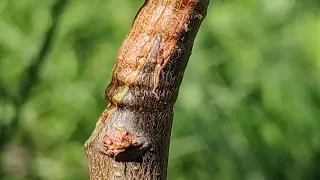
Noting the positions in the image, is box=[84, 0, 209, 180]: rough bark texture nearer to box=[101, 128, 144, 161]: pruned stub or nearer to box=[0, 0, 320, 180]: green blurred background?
box=[101, 128, 144, 161]: pruned stub

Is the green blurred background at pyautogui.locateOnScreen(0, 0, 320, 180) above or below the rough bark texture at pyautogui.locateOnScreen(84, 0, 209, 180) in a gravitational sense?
above

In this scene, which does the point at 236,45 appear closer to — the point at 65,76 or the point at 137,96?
the point at 65,76

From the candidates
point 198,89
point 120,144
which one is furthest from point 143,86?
point 198,89

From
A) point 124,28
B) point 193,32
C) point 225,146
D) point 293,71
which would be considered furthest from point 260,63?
point 193,32

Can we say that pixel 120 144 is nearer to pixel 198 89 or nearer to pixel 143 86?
pixel 143 86

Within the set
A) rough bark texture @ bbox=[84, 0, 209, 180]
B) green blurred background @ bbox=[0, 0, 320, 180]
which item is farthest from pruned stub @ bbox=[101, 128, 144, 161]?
green blurred background @ bbox=[0, 0, 320, 180]

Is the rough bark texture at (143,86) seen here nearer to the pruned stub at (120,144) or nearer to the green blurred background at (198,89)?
the pruned stub at (120,144)
